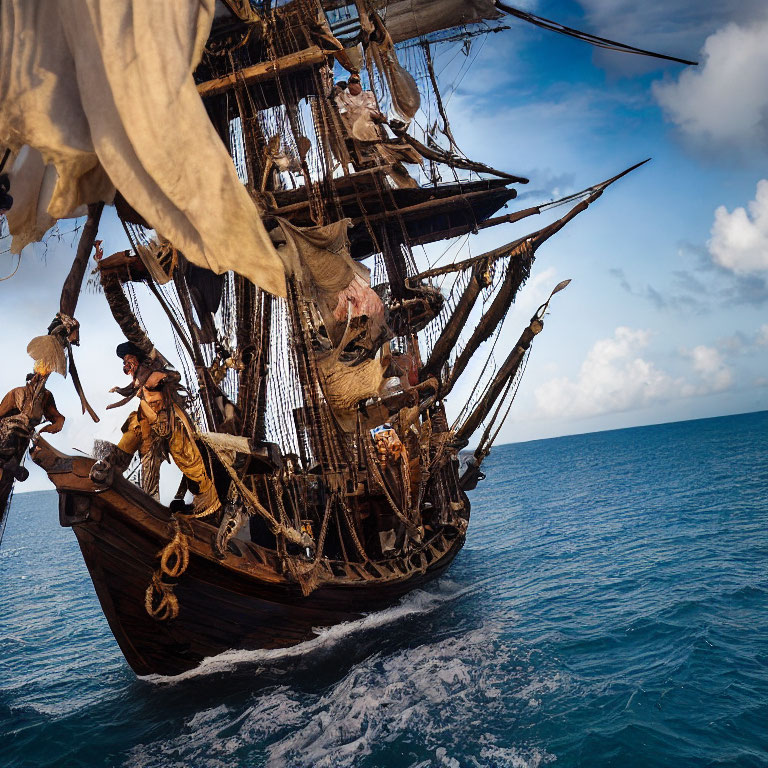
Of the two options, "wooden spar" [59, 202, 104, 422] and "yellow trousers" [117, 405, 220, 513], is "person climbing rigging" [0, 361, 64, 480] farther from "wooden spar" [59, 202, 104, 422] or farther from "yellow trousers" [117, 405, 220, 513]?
"yellow trousers" [117, 405, 220, 513]

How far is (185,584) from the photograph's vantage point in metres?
8.00

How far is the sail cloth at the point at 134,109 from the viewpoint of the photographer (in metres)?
4.41

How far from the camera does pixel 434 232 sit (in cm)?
1747

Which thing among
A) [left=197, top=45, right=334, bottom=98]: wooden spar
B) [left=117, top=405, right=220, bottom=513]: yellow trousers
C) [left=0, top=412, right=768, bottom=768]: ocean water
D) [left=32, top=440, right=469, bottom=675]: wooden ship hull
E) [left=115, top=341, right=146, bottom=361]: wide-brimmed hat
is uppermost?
[left=197, top=45, right=334, bottom=98]: wooden spar

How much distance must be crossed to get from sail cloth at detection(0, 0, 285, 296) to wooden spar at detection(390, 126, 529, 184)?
45.5 ft

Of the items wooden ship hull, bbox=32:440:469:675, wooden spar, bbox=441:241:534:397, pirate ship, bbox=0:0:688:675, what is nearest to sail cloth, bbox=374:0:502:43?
pirate ship, bbox=0:0:688:675

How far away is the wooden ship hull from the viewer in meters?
6.97

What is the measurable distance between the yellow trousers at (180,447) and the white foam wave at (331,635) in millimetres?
2703

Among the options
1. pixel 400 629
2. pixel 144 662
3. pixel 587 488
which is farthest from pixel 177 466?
pixel 587 488

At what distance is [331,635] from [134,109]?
9212mm

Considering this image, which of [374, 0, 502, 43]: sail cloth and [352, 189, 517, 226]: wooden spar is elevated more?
[374, 0, 502, 43]: sail cloth

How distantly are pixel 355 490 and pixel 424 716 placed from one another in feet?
18.0

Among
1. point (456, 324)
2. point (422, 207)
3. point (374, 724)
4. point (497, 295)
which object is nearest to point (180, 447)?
point (374, 724)

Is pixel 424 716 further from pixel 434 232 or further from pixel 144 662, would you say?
pixel 434 232
